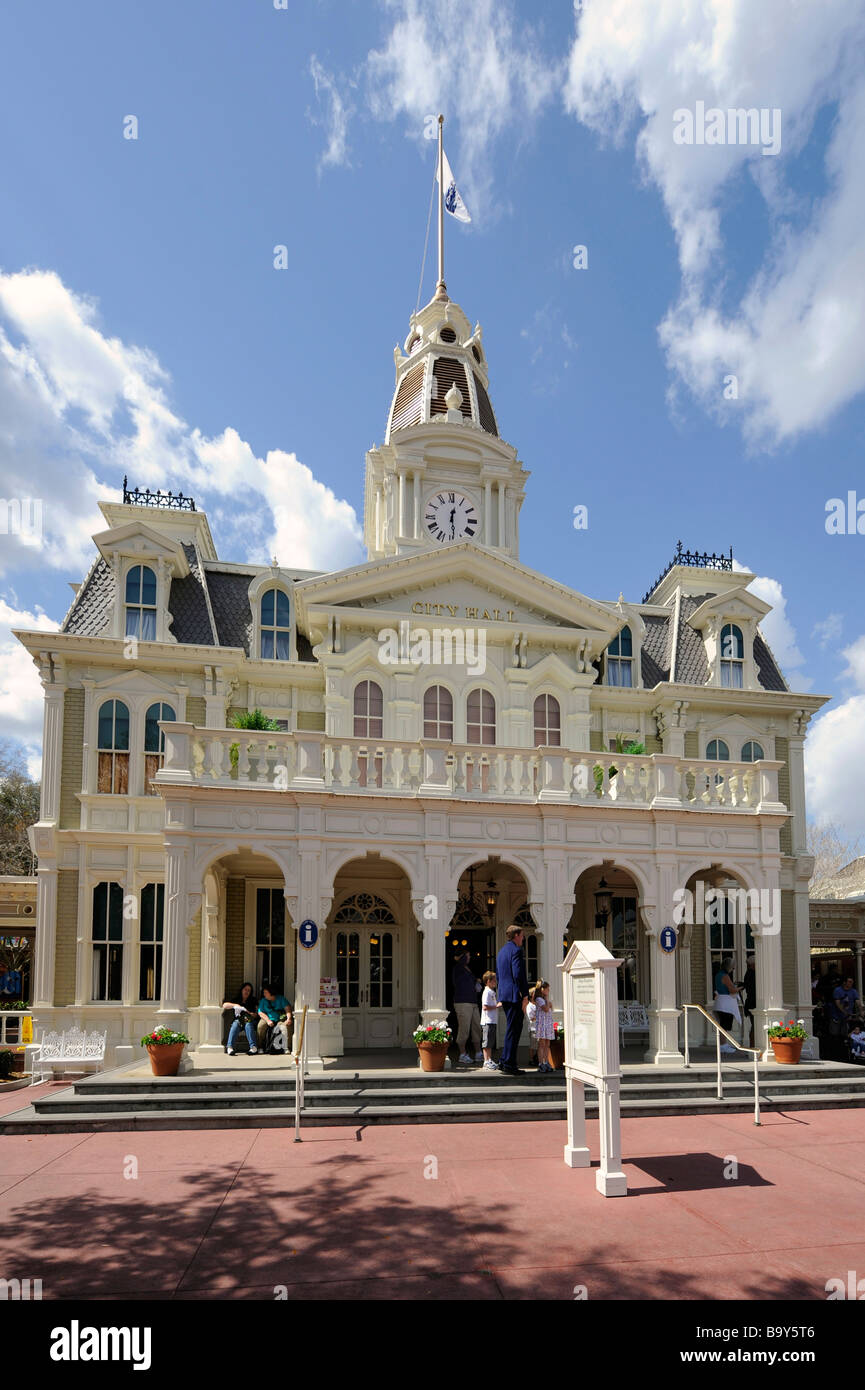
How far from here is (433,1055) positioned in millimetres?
13695

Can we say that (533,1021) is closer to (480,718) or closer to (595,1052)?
(595,1052)

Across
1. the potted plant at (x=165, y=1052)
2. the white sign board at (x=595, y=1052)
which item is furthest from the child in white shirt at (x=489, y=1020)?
the potted plant at (x=165, y=1052)

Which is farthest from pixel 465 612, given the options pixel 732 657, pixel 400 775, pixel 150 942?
pixel 150 942

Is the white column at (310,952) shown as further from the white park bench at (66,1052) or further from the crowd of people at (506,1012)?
the white park bench at (66,1052)

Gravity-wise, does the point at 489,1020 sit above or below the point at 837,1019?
above

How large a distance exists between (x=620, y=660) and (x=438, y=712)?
17.3ft

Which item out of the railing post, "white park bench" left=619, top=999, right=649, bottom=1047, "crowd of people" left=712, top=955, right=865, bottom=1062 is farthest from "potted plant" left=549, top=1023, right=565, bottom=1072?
the railing post

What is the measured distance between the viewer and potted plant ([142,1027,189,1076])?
13188mm

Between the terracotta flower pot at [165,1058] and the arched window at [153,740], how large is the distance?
6.95 metres

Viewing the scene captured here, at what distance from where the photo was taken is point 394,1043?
18.1 m

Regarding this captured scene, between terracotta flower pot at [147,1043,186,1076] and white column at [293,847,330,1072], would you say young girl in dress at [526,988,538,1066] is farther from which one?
terracotta flower pot at [147,1043,186,1076]
